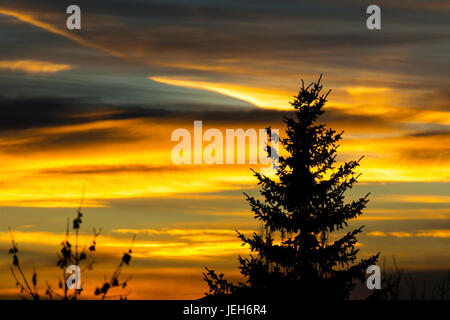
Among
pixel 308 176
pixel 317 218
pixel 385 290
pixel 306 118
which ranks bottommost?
pixel 385 290

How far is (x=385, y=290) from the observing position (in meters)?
26.3

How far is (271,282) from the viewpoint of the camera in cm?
2575
